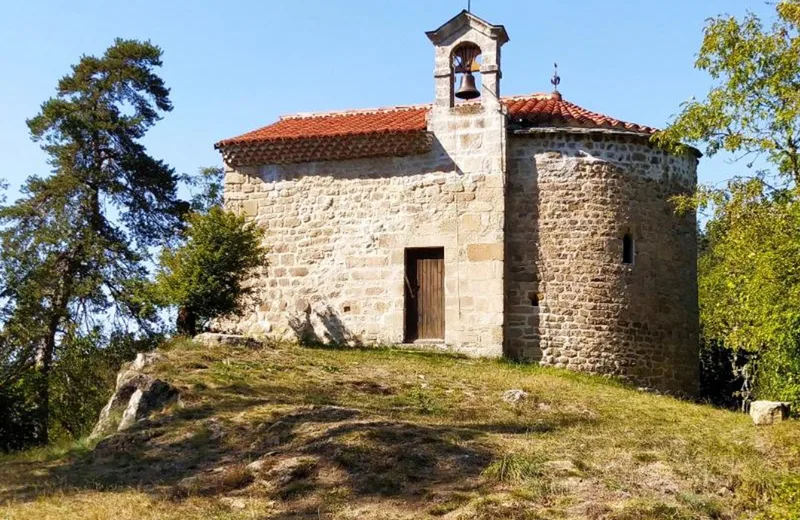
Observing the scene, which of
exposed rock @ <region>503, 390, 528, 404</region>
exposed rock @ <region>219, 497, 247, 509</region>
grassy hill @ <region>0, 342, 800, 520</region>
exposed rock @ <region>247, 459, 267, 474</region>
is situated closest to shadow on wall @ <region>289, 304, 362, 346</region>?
grassy hill @ <region>0, 342, 800, 520</region>

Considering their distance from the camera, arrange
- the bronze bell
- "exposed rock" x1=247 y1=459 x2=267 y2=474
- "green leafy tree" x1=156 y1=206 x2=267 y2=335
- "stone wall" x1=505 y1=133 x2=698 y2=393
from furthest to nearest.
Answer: the bronze bell
"stone wall" x1=505 y1=133 x2=698 y2=393
"green leafy tree" x1=156 y1=206 x2=267 y2=335
"exposed rock" x1=247 y1=459 x2=267 y2=474

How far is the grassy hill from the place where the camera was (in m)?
8.98

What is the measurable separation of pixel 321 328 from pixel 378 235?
2.27 m

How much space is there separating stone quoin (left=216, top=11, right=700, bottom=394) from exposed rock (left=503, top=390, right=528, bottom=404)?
3363 millimetres

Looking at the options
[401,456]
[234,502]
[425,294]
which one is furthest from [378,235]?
[234,502]

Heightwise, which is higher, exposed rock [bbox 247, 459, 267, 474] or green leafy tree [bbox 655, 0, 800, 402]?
green leafy tree [bbox 655, 0, 800, 402]

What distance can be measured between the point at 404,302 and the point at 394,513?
939cm

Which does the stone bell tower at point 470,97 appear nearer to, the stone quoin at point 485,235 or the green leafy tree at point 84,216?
the stone quoin at point 485,235

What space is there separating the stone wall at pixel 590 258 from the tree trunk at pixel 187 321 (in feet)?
20.3

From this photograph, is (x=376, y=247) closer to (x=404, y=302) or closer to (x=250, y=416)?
(x=404, y=302)

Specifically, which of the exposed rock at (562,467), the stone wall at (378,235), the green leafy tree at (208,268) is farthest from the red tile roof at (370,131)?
the exposed rock at (562,467)

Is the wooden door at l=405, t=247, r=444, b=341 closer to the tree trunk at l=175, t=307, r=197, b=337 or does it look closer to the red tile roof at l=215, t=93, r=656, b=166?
the red tile roof at l=215, t=93, r=656, b=166

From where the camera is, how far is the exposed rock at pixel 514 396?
44.8 feet

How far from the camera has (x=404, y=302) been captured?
59.2ft
